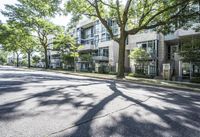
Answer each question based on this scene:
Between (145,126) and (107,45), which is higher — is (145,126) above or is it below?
below

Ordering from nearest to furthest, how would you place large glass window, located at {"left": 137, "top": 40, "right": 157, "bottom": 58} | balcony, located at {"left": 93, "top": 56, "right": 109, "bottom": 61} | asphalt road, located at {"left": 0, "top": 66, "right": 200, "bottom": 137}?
asphalt road, located at {"left": 0, "top": 66, "right": 200, "bottom": 137}
large glass window, located at {"left": 137, "top": 40, "right": 157, "bottom": 58}
balcony, located at {"left": 93, "top": 56, "right": 109, "bottom": 61}

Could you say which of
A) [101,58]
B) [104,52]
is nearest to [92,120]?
[101,58]

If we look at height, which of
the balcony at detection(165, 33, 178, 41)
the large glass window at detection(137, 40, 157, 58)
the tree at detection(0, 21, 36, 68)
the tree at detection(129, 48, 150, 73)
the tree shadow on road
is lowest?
the tree shadow on road

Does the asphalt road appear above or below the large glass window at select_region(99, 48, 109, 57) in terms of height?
below

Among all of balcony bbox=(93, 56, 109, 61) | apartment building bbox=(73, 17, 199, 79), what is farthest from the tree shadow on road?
balcony bbox=(93, 56, 109, 61)

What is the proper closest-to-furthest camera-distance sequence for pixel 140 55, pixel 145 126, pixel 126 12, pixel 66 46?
pixel 145 126 → pixel 126 12 → pixel 140 55 → pixel 66 46

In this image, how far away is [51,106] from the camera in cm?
548

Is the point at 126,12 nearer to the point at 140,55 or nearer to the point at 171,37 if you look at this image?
the point at 140,55

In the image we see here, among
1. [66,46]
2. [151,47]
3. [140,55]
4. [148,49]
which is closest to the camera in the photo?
[140,55]

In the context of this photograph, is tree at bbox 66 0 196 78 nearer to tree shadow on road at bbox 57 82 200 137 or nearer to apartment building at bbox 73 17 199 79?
apartment building at bbox 73 17 199 79

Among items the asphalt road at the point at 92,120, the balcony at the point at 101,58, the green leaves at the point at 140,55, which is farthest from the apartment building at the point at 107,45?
the asphalt road at the point at 92,120

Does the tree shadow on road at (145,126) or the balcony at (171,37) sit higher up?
the balcony at (171,37)

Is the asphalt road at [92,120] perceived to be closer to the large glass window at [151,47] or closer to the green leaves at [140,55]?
the green leaves at [140,55]

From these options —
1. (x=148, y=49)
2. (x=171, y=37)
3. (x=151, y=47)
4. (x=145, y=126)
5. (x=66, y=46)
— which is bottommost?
(x=145, y=126)
